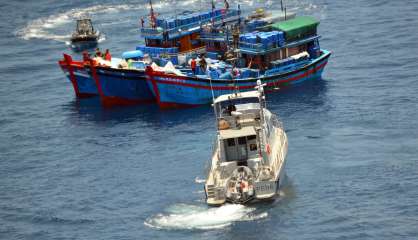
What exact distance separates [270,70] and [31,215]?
3481 centimetres

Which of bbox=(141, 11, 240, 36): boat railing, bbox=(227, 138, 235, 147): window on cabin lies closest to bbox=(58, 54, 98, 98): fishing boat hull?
bbox=(141, 11, 240, 36): boat railing

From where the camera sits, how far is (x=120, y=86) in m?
98.3

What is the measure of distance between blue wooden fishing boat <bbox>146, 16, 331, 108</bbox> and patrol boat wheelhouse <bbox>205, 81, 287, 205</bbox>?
21.5 m

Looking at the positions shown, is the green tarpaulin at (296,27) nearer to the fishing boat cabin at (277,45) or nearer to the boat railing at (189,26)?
the fishing boat cabin at (277,45)

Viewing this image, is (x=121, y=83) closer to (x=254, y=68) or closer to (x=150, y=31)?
(x=150, y=31)

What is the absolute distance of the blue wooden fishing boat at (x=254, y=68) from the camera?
310 ft

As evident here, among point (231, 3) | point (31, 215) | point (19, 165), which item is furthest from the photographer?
point (231, 3)

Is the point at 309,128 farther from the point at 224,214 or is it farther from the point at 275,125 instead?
the point at 224,214

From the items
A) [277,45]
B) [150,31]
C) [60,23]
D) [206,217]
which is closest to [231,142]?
[206,217]

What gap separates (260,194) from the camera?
209ft

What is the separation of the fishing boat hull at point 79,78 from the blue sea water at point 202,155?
4.97 feet

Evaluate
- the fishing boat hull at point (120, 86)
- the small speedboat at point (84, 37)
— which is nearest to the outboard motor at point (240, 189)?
the fishing boat hull at point (120, 86)

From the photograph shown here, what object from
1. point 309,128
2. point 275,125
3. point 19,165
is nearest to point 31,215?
point 19,165

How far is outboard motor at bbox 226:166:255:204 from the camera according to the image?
2493 inches
